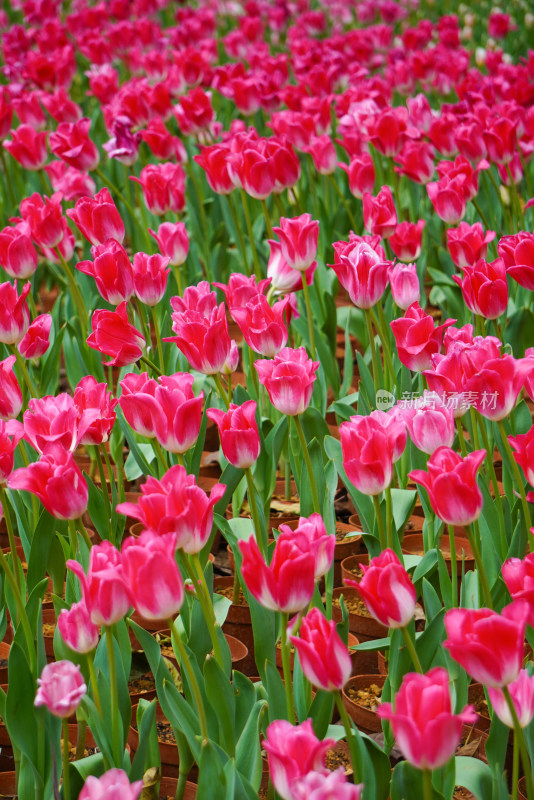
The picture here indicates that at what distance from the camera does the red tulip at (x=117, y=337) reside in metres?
1.62

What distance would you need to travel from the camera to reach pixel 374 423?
1212 millimetres

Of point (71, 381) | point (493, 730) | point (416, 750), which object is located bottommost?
point (71, 381)

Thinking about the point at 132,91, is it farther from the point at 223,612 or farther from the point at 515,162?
the point at 223,612

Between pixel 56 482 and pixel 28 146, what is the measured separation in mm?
2138

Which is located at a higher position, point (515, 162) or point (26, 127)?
point (26, 127)

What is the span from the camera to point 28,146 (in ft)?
10.1

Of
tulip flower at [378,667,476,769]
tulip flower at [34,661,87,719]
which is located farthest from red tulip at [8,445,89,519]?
tulip flower at [378,667,476,769]

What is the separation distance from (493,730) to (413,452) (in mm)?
679

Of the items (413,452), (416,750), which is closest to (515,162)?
(413,452)

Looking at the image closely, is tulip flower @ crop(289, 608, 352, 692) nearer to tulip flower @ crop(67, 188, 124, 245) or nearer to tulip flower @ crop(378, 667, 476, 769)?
tulip flower @ crop(378, 667, 476, 769)

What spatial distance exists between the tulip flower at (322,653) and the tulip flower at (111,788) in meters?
0.20

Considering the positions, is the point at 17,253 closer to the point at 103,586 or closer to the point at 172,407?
the point at 172,407

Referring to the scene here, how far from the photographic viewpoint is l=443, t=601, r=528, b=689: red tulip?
892mm

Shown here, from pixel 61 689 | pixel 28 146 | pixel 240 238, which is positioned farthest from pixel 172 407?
pixel 28 146
